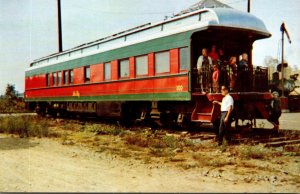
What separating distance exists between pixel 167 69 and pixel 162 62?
0.38 metres

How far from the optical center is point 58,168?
6.69 m

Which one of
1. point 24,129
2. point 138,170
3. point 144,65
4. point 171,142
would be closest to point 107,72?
point 144,65

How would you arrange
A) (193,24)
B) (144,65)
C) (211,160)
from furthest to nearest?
1. (144,65)
2. (193,24)
3. (211,160)

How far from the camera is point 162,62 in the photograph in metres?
12.0

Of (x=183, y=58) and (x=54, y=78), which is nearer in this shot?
(x=183, y=58)

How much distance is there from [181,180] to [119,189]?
1.13 metres

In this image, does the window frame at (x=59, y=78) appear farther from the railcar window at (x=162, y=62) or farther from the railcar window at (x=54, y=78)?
the railcar window at (x=162, y=62)

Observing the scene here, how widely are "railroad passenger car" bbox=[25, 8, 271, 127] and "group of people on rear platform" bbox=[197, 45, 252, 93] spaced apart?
25 centimetres

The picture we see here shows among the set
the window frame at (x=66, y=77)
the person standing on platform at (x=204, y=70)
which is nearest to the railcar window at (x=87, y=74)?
the window frame at (x=66, y=77)

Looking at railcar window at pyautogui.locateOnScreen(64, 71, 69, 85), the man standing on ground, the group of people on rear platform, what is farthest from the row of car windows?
railcar window at pyautogui.locateOnScreen(64, 71, 69, 85)

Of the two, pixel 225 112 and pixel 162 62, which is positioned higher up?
pixel 162 62

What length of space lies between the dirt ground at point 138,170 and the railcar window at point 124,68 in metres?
4.72

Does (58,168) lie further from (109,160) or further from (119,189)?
(119,189)

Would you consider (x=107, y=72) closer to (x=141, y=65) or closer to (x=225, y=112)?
(x=141, y=65)
